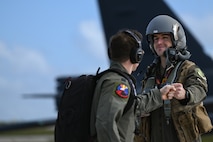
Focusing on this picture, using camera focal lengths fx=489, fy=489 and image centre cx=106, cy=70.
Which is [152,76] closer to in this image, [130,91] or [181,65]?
[181,65]

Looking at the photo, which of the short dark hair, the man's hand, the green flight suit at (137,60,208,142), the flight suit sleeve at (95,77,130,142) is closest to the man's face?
the green flight suit at (137,60,208,142)

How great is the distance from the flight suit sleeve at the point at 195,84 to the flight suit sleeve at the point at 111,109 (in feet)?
1.89

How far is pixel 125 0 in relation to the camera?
1257 centimetres

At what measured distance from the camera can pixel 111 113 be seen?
2.32m

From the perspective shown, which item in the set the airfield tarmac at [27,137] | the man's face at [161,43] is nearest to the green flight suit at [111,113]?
the man's face at [161,43]

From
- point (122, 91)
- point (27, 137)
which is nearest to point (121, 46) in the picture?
point (122, 91)

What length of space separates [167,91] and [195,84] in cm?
31

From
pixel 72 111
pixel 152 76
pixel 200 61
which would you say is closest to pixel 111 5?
pixel 200 61

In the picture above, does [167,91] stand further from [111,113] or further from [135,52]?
[111,113]

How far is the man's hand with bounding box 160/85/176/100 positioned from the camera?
8.57 ft

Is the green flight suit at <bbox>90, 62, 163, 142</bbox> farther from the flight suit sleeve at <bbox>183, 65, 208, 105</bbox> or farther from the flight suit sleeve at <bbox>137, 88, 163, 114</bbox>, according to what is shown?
the flight suit sleeve at <bbox>183, 65, 208, 105</bbox>

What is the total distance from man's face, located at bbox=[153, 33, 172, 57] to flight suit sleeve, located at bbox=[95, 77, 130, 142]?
2.23 feet

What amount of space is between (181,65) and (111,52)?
627mm

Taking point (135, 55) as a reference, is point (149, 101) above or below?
below
